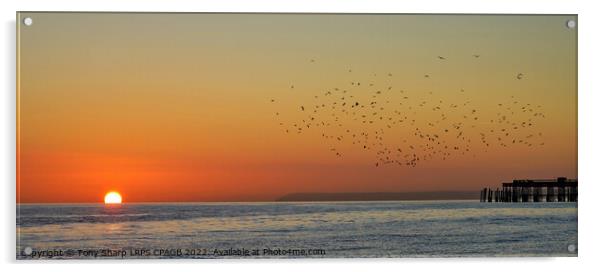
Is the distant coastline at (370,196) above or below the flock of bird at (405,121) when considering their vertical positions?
below

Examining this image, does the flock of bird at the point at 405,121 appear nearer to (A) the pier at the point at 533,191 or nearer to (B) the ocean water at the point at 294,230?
(A) the pier at the point at 533,191

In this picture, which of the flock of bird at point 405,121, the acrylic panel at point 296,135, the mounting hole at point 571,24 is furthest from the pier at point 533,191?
the mounting hole at point 571,24

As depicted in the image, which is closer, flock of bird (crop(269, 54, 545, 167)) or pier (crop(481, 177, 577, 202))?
pier (crop(481, 177, 577, 202))

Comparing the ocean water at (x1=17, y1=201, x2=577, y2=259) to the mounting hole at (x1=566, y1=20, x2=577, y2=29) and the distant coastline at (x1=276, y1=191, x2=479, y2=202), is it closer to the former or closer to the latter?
the distant coastline at (x1=276, y1=191, x2=479, y2=202)

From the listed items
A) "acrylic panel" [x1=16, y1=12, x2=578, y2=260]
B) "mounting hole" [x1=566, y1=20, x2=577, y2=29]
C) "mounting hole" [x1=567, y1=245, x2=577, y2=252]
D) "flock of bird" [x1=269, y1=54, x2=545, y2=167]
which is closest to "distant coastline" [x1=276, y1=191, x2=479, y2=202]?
"acrylic panel" [x1=16, y1=12, x2=578, y2=260]

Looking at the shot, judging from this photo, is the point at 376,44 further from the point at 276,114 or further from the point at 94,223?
the point at 94,223

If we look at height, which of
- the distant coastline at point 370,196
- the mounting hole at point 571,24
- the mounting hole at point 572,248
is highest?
the mounting hole at point 571,24
